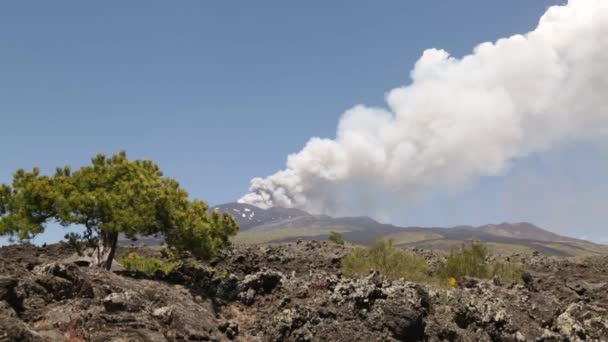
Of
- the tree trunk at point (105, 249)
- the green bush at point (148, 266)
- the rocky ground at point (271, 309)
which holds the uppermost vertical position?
the tree trunk at point (105, 249)

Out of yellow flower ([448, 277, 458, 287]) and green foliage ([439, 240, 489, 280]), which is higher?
green foliage ([439, 240, 489, 280])

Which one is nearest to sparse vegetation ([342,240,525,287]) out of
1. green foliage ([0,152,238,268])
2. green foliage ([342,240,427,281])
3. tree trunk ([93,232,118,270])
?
green foliage ([342,240,427,281])

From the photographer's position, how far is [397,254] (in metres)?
34.5

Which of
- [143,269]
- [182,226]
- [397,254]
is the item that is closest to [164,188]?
[182,226]

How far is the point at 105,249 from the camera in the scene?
2984 centimetres

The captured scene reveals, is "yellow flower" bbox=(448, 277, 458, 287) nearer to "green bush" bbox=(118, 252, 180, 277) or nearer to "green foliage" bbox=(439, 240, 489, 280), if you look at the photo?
"green foliage" bbox=(439, 240, 489, 280)

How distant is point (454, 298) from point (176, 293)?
14.1m

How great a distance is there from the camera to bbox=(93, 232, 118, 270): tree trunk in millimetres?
29219

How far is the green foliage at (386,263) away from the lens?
33131 millimetres

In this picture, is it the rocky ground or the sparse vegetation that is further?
the sparse vegetation

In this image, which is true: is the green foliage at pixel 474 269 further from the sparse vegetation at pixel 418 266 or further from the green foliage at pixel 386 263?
the green foliage at pixel 386 263

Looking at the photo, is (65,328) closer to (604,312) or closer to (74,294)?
(74,294)

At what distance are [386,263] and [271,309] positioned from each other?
11449mm

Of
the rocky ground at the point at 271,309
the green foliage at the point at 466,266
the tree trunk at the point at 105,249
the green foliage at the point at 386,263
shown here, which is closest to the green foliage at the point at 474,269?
the green foliage at the point at 466,266
